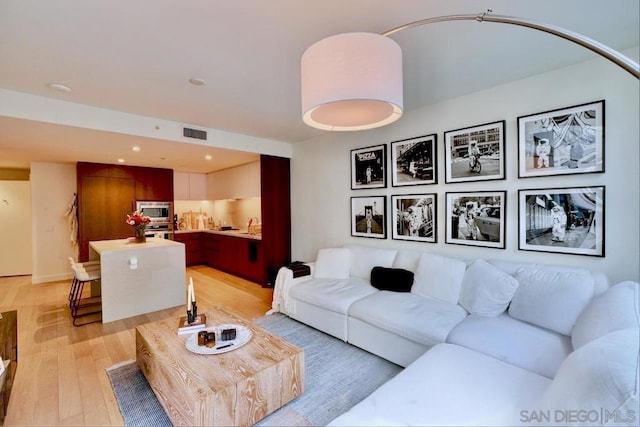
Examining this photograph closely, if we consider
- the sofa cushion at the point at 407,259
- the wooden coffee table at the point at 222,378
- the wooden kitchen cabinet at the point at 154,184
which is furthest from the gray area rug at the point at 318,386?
the wooden kitchen cabinet at the point at 154,184

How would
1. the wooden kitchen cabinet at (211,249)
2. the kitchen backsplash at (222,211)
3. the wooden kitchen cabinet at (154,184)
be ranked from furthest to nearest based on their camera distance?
1. the kitchen backsplash at (222,211)
2. the wooden kitchen cabinet at (211,249)
3. the wooden kitchen cabinet at (154,184)

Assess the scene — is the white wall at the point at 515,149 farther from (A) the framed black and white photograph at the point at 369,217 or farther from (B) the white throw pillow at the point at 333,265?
(B) the white throw pillow at the point at 333,265

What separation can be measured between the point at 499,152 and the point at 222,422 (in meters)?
3.10

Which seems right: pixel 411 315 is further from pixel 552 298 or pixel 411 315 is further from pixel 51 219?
pixel 51 219

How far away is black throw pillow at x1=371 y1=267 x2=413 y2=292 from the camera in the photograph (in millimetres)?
2982

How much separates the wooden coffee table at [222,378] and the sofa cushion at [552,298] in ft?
5.80

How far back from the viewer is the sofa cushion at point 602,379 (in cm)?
88

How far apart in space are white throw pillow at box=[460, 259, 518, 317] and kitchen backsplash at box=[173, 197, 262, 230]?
14.9ft

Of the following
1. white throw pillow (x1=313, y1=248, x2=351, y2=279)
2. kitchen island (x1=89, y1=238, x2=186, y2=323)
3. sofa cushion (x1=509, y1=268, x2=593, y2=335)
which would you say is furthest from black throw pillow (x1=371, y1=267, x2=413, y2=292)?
kitchen island (x1=89, y1=238, x2=186, y2=323)

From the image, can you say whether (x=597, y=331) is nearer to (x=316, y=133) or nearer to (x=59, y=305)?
(x=316, y=133)

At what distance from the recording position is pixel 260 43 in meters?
1.97

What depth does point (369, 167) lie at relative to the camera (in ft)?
12.5

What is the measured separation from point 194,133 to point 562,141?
401 centimetres

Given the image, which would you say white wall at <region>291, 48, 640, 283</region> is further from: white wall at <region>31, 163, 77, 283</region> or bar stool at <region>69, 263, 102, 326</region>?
white wall at <region>31, 163, 77, 283</region>
